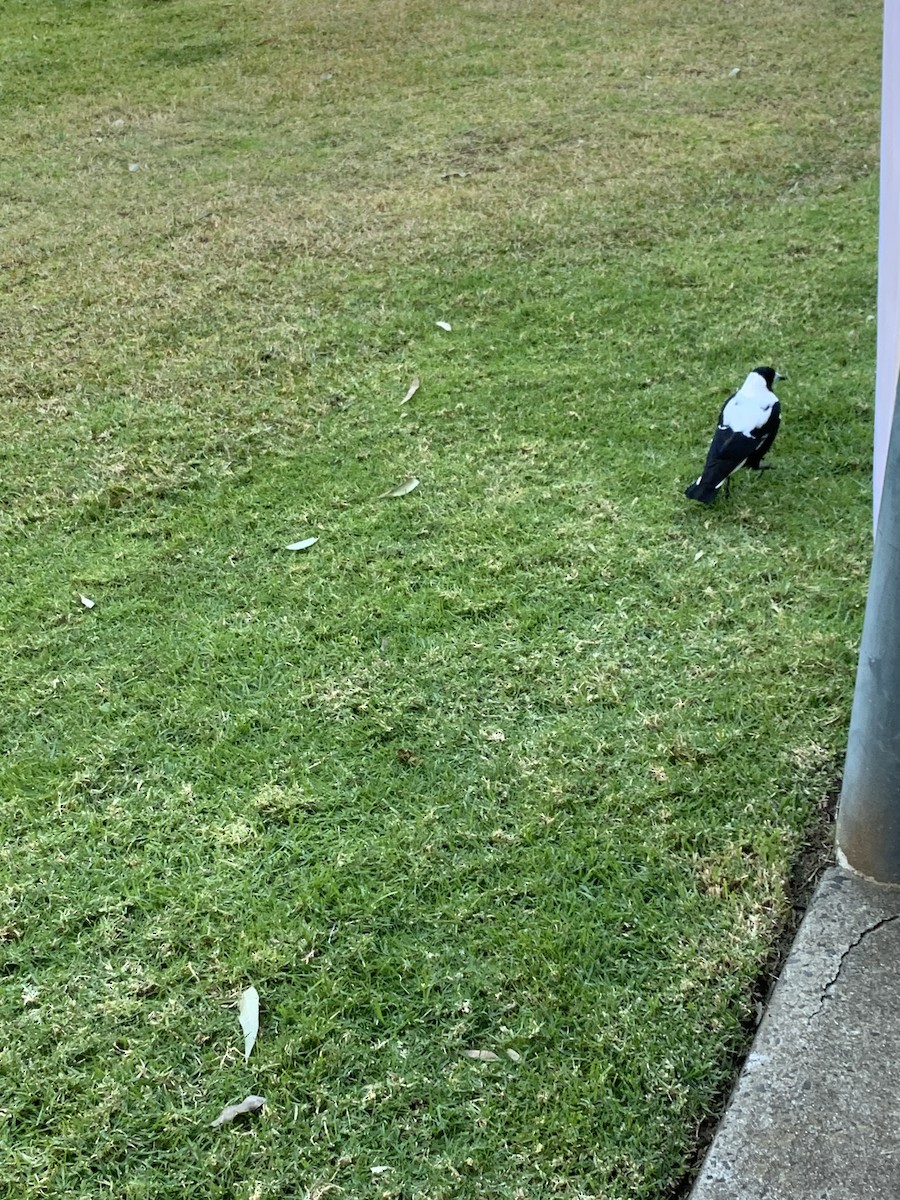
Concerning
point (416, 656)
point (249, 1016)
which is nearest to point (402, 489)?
point (416, 656)

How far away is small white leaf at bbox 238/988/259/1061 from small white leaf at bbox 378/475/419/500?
6.05 ft

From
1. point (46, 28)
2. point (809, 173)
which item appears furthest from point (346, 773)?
→ point (46, 28)

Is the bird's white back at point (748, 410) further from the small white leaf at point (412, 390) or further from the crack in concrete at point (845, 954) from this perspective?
the crack in concrete at point (845, 954)

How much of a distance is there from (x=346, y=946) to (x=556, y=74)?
737cm

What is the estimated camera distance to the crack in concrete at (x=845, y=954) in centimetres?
200

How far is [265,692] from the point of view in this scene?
113 inches

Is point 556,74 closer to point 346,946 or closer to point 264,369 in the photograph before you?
point 264,369

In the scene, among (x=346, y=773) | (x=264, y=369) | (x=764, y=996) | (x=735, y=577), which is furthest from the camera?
(x=264, y=369)

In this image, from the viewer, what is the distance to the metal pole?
193 centimetres

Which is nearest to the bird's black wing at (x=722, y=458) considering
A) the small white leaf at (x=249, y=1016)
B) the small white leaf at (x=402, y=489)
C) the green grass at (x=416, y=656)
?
the green grass at (x=416, y=656)

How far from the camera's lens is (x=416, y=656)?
2.95 m

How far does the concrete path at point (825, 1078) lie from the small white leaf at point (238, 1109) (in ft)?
2.57

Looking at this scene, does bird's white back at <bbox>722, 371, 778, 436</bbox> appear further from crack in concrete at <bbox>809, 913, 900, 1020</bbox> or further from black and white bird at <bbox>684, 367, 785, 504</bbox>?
crack in concrete at <bbox>809, 913, 900, 1020</bbox>

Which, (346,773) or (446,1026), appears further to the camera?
(346,773)
